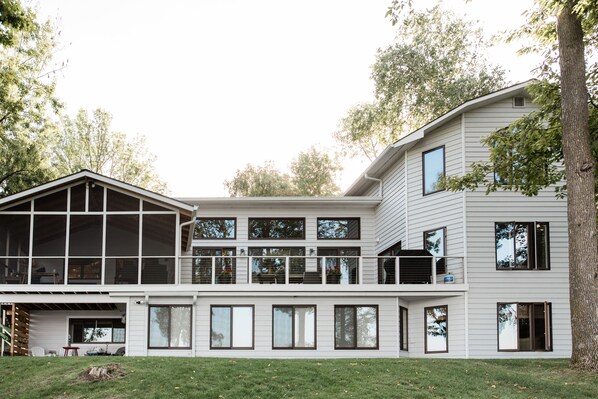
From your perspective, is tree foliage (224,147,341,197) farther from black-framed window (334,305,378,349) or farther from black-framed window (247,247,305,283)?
black-framed window (334,305,378,349)

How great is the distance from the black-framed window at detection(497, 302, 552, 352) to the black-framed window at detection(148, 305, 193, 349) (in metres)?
9.13

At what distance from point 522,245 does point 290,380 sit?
9.77m

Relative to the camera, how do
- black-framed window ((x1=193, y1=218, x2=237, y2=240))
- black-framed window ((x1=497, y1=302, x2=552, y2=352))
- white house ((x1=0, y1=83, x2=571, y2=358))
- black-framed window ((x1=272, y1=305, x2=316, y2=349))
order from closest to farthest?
black-framed window ((x1=497, y1=302, x2=552, y2=352))
white house ((x1=0, y1=83, x2=571, y2=358))
black-framed window ((x1=272, y1=305, x2=316, y2=349))
black-framed window ((x1=193, y1=218, x2=237, y2=240))

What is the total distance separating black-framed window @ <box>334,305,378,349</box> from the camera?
2220 centimetres

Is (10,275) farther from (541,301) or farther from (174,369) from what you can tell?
(541,301)

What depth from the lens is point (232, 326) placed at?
2228 cm

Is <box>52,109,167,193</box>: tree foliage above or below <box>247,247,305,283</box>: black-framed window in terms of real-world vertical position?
above

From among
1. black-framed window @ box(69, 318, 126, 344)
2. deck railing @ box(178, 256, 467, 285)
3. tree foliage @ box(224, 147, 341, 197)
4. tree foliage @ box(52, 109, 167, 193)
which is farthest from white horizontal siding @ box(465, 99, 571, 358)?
tree foliage @ box(52, 109, 167, 193)

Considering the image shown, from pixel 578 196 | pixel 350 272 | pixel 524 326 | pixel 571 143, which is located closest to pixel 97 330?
pixel 350 272

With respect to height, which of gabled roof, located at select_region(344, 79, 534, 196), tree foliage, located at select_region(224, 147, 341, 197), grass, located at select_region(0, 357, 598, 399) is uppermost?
tree foliage, located at select_region(224, 147, 341, 197)

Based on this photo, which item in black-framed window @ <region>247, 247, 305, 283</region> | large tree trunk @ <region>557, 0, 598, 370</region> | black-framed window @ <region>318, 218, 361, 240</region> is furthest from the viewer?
black-framed window @ <region>318, 218, 361, 240</region>

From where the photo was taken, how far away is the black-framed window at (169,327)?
866 inches

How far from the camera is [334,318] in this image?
22438mm

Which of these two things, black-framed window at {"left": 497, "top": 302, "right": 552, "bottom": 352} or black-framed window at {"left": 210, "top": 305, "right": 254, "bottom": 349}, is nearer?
black-framed window at {"left": 497, "top": 302, "right": 552, "bottom": 352}
